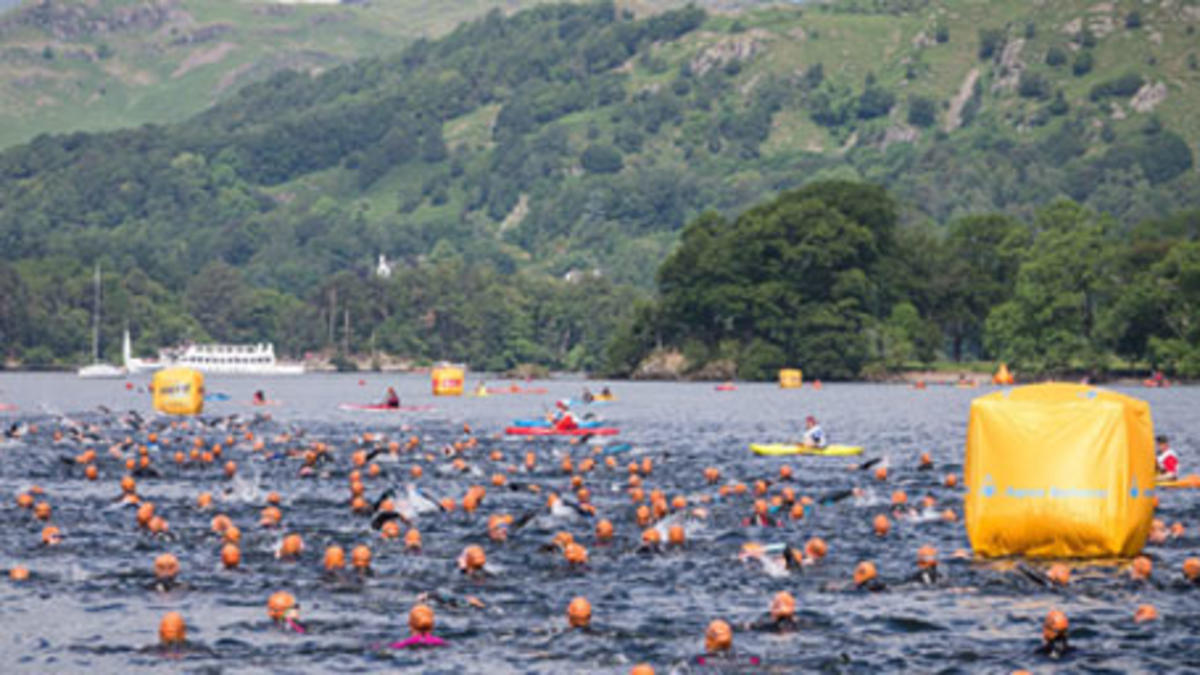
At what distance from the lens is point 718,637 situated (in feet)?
89.6

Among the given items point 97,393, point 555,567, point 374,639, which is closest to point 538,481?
point 555,567

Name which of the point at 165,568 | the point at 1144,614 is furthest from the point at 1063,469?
the point at 165,568

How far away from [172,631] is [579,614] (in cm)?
712

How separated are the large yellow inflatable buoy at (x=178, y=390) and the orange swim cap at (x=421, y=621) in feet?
233

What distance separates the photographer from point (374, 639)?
29.2m

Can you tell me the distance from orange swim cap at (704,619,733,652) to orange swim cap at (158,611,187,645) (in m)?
9.09

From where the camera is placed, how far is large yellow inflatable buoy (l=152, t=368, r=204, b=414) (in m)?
97.2

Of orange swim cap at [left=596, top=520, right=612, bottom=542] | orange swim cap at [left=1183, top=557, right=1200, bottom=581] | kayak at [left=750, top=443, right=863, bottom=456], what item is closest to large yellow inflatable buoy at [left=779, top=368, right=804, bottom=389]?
kayak at [left=750, top=443, right=863, bottom=456]

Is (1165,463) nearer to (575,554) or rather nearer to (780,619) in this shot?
(575,554)

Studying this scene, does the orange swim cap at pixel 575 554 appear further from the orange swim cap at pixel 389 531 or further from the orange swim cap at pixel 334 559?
the orange swim cap at pixel 389 531

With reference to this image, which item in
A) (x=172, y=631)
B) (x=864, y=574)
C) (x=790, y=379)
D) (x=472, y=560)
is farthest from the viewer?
(x=790, y=379)

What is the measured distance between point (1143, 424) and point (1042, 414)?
7.32 feet

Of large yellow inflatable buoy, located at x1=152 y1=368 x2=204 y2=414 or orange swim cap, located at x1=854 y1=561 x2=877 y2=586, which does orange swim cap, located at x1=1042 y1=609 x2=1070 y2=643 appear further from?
large yellow inflatable buoy, located at x1=152 y1=368 x2=204 y2=414

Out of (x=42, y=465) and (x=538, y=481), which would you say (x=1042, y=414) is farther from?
(x=42, y=465)
